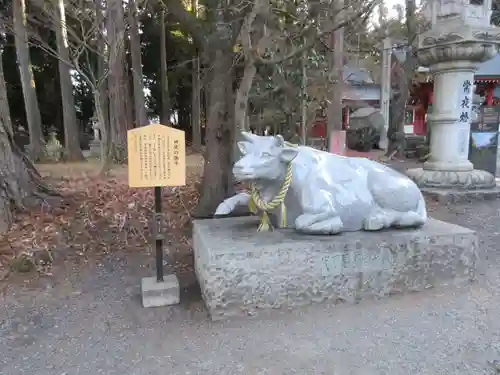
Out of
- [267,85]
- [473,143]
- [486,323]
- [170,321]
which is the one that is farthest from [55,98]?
[486,323]

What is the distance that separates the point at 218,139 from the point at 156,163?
7.49 feet

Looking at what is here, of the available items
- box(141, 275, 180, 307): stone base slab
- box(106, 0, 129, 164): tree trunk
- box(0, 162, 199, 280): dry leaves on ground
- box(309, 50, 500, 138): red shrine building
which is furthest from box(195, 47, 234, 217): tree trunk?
box(309, 50, 500, 138): red shrine building

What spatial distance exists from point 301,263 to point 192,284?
1.16 metres

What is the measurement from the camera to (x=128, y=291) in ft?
12.2

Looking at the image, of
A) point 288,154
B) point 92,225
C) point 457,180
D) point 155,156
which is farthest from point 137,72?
point 288,154

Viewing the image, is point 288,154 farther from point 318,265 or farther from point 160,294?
point 160,294

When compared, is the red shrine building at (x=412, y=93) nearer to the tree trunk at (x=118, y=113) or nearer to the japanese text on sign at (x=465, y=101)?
the japanese text on sign at (x=465, y=101)

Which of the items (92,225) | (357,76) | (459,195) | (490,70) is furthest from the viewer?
(357,76)

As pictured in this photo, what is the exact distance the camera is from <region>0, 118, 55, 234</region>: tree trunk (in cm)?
477

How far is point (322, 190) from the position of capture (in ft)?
11.0

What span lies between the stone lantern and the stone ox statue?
415 centimetres

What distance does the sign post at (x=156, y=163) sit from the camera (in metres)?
3.11

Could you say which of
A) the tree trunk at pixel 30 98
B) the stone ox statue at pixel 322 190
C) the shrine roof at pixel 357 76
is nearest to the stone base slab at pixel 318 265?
the stone ox statue at pixel 322 190

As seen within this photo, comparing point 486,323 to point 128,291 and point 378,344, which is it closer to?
point 378,344
